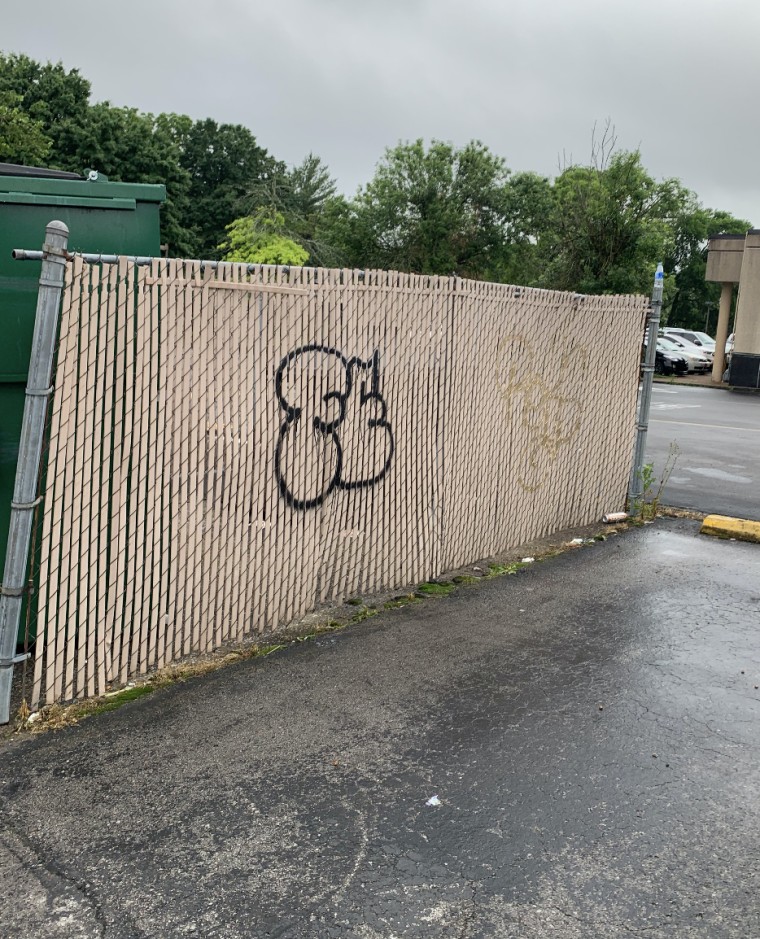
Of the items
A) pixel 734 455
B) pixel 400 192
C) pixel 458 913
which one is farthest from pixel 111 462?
pixel 400 192

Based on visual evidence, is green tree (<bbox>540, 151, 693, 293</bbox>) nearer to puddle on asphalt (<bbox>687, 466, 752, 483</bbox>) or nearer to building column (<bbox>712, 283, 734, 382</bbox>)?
building column (<bbox>712, 283, 734, 382</bbox>)

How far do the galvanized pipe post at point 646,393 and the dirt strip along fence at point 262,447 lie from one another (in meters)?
1.29

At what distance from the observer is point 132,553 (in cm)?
441

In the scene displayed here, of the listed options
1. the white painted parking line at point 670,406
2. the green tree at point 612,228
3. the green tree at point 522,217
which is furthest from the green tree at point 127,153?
the white painted parking line at point 670,406

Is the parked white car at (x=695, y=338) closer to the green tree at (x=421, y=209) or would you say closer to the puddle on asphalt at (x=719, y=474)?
the green tree at (x=421, y=209)

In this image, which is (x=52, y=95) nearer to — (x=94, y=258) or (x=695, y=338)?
(x=695, y=338)

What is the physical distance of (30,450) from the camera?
3926 mm

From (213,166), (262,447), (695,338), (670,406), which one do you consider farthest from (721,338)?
(213,166)

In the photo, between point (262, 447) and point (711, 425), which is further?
point (711, 425)

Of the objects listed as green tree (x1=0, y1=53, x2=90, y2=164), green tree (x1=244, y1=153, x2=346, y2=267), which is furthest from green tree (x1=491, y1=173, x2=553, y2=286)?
green tree (x1=0, y1=53, x2=90, y2=164)

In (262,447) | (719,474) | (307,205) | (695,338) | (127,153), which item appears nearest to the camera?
(262,447)

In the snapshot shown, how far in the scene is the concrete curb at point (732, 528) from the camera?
25.5ft

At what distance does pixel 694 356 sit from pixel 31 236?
3395 centimetres

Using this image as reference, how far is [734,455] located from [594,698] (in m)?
9.18
